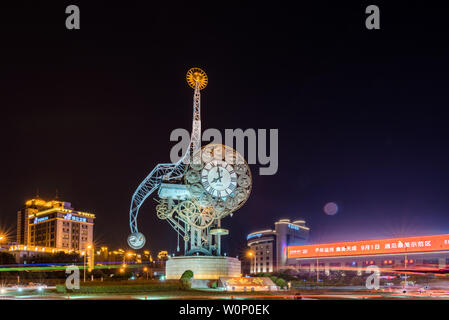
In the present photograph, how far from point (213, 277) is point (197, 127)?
2215cm

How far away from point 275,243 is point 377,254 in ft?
138

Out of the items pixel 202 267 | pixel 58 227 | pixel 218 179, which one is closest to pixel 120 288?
pixel 202 267

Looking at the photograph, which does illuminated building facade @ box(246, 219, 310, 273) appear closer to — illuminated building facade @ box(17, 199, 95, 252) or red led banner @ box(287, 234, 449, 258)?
red led banner @ box(287, 234, 449, 258)

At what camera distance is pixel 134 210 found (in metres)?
64.6

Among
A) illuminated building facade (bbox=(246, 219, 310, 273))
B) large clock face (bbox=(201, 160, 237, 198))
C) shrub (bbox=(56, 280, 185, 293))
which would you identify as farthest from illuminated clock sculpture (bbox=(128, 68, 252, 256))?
illuminated building facade (bbox=(246, 219, 310, 273))

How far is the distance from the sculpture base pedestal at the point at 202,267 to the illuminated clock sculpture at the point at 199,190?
2.07 meters

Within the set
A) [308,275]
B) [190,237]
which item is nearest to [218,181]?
[190,237]

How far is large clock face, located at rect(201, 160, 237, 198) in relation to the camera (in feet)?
195

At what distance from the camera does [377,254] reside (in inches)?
3644

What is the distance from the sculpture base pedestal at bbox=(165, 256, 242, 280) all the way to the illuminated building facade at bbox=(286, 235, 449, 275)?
101ft

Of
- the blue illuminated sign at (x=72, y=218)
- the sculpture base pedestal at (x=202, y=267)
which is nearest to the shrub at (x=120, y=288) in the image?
the sculpture base pedestal at (x=202, y=267)
